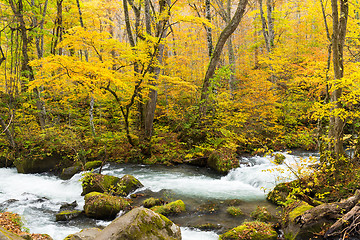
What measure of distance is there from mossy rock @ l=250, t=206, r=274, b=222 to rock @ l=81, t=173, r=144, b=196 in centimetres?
388

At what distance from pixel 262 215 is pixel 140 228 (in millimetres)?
3164

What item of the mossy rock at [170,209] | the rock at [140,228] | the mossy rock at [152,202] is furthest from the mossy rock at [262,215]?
the mossy rock at [152,202]

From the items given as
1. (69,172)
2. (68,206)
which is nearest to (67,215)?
(68,206)

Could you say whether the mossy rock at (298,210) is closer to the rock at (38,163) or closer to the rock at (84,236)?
the rock at (84,236)

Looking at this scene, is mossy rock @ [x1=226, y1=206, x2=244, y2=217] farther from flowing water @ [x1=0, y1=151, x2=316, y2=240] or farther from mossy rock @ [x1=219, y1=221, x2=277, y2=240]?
mossy rock @ [x1=219, y1=221, x2=277, y2=240]

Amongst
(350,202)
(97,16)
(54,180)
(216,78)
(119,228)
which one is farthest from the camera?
(97,16)

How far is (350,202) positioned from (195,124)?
783 cm

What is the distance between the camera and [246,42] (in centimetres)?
2489

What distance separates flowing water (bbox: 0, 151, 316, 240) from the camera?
561 cm

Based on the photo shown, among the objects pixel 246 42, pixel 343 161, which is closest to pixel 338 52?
pixel 343 161

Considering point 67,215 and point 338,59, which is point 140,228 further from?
point 338,59

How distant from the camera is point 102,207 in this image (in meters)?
5.87

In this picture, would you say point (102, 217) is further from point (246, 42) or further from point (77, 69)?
point (246, 42)

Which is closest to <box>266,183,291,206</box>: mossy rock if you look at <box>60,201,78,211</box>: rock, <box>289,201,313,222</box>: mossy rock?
<box>289,201,313,222</box>: mossy rock
